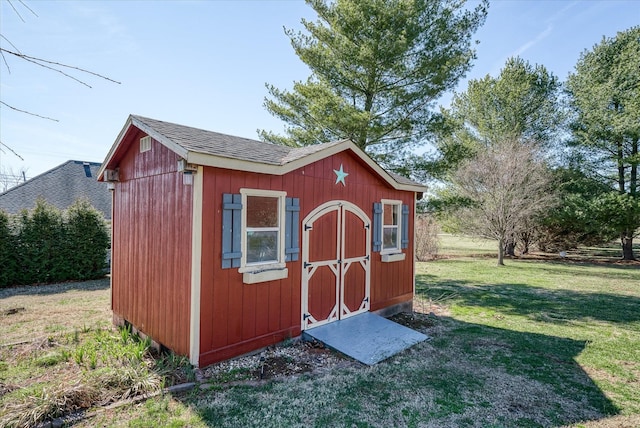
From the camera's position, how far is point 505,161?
15.4 metres

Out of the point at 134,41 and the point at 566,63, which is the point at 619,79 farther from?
the point at 134,41

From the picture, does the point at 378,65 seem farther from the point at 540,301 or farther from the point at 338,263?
the point at 540,301

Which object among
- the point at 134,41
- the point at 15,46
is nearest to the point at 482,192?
the point at 134,41

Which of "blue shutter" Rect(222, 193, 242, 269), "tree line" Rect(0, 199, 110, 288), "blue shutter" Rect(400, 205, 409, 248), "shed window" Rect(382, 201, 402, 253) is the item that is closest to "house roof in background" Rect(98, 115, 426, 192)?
"blue shutter" Rect(222, 193, 242, 269)

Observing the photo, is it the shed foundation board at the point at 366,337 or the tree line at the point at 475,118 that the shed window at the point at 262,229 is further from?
the tree line at the point at 475,118

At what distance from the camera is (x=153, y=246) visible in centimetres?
503

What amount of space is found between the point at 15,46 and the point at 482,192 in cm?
1728

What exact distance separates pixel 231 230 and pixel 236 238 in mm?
133

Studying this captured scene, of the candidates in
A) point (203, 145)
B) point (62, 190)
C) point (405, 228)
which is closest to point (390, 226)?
point (405, 228)

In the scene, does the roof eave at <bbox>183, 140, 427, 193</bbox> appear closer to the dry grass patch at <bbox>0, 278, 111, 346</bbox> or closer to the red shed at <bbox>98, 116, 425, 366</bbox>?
the red shed at <bbox>98, 116, 425, 366</bbox>

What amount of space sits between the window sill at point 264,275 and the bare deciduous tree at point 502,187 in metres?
12.5

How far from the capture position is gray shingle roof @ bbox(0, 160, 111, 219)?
44.8ft

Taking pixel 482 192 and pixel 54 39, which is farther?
pixel 482 192

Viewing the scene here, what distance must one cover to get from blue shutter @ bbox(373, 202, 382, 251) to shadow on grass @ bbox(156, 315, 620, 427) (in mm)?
2171
